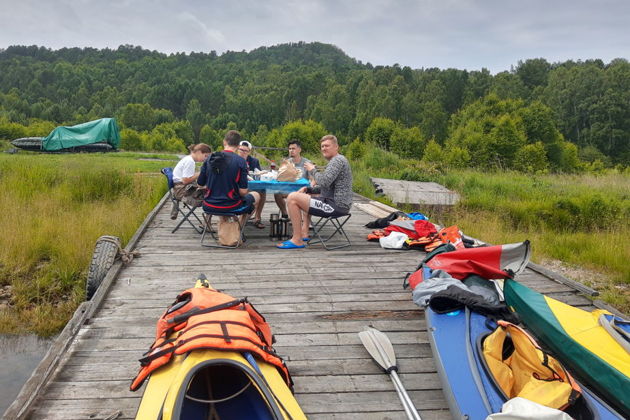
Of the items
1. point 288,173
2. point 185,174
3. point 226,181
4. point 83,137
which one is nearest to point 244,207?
point 226,181

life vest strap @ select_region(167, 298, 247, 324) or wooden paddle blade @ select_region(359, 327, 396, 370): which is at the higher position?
life vest strap @ select_region(167, 298, 247, 324)

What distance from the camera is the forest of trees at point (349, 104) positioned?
48.9 meters

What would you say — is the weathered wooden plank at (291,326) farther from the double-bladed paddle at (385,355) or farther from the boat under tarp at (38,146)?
the boat under tarp at (38,146)

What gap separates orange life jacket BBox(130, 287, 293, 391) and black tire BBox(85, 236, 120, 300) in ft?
7.05

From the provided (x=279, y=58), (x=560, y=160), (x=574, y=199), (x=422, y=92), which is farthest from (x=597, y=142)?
(x=279, y=58)

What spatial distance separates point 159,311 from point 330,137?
3053 mm

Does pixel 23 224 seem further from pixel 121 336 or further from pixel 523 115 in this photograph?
pixel 523 115

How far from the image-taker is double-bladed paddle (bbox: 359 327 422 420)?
2.67 meters

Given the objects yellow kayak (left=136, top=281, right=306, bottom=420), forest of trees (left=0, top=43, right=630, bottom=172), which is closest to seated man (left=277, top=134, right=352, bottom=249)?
yellow kayak (left=136, top=281, right=306, bottom=420)

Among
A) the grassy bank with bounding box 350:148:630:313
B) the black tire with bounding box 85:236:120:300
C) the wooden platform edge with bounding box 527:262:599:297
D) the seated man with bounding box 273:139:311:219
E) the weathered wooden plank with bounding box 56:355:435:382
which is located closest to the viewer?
the weathered wooden plank with bounding box 56:355:435:382

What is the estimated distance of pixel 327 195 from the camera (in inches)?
231

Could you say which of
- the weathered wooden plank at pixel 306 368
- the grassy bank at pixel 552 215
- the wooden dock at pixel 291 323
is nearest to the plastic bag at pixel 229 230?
the wooden dock at pixel 291 323

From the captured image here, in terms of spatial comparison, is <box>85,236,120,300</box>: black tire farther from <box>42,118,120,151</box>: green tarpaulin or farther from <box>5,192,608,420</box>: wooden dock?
<box>42,118,120,151</box>: green tarpaulin

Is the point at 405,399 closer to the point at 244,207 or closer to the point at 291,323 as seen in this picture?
the point at 291,323
